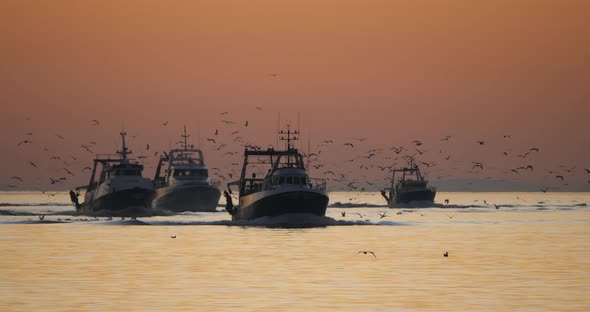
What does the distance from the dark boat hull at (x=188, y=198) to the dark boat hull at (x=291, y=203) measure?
178ft

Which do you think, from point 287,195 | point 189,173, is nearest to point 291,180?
point 287,195

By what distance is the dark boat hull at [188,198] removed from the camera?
173250 mm

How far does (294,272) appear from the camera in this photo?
5725cm

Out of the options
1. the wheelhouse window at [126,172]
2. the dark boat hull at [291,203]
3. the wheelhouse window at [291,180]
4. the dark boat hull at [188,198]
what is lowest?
the dark boat hull at [188,198]

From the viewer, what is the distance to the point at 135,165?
16550 centimetres

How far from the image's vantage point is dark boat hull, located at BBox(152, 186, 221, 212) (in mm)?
173250

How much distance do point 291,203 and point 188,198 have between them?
61.1 metres

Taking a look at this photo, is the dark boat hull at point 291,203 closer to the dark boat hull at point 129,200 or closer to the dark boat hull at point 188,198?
the dark boat hull at point 129,200

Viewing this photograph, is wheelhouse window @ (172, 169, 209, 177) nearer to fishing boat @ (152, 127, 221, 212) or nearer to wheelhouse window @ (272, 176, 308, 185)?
fishing boat @ (152, 127, 221, 212)

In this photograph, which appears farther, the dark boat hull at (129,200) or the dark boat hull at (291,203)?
the dark boat hull at (129,200)

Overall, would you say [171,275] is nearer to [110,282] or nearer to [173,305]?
[110,282]

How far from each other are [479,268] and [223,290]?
1804 centimetres

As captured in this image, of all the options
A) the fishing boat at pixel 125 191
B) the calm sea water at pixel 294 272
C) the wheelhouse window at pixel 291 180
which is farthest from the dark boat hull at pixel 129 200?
the calm sea water at pixel 294 272

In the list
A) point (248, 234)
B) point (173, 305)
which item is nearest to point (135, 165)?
point (248, 234)
